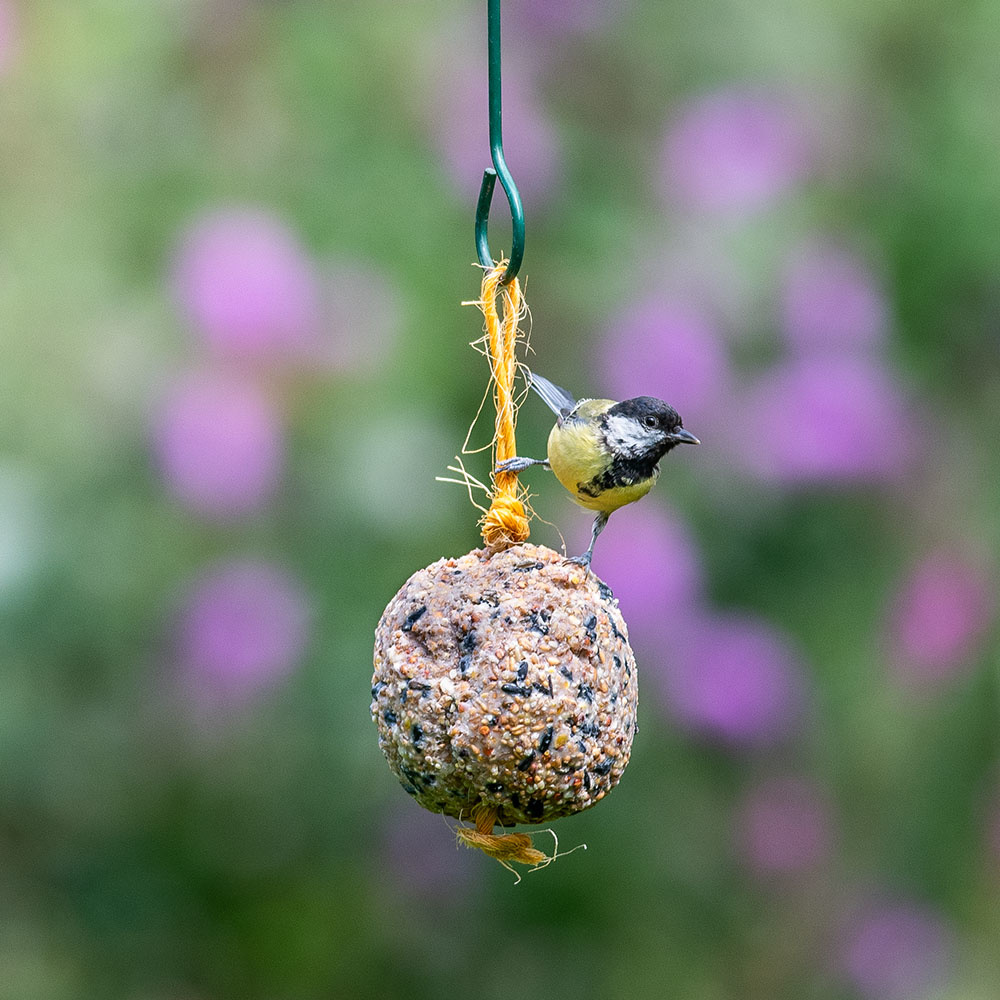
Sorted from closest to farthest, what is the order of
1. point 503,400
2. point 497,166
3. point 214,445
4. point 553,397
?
1. point 497,166
2. point 503,400
3. point 553,397
4. point 214,445

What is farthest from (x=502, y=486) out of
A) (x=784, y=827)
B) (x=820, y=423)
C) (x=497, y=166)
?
(x=784, y=827)

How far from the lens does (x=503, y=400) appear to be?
52.7 inches

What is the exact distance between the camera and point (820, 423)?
2404 millimetres

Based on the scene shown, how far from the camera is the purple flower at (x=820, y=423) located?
2396 millimetres

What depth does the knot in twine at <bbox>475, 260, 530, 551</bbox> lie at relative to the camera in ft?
4.24

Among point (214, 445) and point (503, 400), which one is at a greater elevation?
point (214, 445)

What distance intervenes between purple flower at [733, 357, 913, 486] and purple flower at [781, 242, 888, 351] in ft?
0.12

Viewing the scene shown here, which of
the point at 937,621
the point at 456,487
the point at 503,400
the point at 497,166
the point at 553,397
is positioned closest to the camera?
the point at 497,166

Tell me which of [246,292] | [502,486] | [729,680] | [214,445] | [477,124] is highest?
[477,124]

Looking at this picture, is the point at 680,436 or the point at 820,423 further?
the point at 820,423

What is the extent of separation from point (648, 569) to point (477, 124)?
832mm

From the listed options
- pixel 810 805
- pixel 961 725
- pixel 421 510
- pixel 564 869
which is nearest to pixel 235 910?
pixel 564 869

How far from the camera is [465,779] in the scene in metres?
1.22

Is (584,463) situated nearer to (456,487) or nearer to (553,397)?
(553,397)
